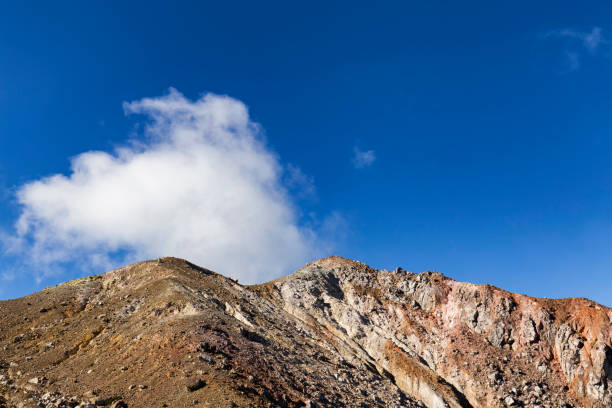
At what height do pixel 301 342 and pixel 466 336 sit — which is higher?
pixel 466 336

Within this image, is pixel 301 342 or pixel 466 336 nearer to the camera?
pixel 301 342

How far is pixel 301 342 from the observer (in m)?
47.1

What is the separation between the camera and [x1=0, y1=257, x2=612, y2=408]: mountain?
29.8 meters

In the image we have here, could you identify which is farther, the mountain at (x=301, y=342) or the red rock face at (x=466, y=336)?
the red rock face at (x=466, y=336)

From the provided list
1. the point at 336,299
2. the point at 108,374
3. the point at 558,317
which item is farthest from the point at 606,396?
the point at 108,374

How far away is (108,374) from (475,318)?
52.3 metres

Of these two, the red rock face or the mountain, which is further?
the red rock face

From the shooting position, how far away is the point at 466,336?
2408 inches

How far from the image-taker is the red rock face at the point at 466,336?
52.7 metres

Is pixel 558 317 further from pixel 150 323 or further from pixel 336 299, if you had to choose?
pixel 150 323

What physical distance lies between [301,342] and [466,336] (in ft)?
93.2

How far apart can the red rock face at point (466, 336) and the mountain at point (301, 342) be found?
0.17m

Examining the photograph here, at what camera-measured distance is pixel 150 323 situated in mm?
38469

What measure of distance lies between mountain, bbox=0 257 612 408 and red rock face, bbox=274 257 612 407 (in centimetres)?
17
